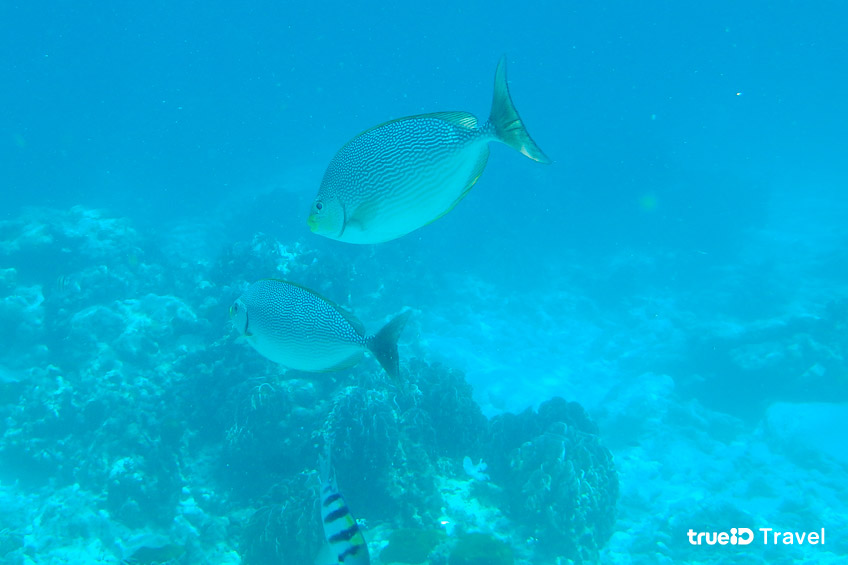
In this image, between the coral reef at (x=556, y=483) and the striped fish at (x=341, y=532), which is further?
the coral reef at (x=556, y=483)

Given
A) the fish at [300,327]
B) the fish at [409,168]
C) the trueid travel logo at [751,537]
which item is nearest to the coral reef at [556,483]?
the trueid travel logo at [751,537]

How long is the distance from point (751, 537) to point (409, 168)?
12.2 m

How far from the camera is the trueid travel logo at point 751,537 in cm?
927

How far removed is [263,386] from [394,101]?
6008 cm

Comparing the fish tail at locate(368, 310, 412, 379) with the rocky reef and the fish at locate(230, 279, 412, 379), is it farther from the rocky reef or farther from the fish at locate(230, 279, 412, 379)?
the rocky reef

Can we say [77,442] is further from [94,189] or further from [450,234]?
[94,189]

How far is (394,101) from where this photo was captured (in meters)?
61.6

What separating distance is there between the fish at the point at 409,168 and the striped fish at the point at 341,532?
1737mm

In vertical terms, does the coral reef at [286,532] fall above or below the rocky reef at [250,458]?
below

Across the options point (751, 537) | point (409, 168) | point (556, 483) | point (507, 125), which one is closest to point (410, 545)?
point (556, 483)

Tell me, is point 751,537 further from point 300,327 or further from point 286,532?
point 300,327

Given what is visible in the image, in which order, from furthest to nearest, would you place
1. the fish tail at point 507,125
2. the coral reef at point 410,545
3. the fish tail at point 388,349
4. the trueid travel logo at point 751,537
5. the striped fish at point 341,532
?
the trueid travel logo at point 751,537
the coral reef at point 410,545
the striped fish at point 341,532
the fish tail at point 388,349
the fish tail at point 507,125

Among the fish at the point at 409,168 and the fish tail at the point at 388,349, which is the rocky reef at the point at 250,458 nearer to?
the fish tail at the point at 388,349

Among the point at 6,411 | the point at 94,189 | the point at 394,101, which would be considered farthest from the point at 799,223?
the point at 94,189
